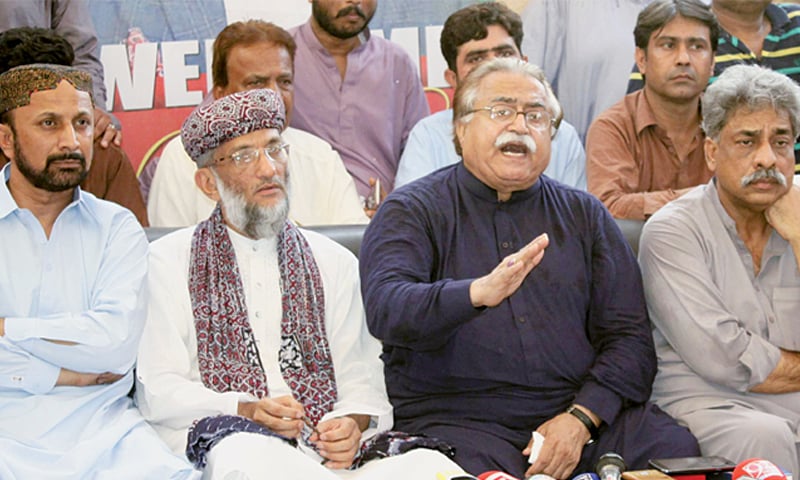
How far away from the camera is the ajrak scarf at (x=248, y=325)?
124 inches

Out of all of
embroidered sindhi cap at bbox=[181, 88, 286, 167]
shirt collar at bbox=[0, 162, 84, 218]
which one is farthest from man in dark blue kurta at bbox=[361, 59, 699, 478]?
shirt collar at bbox=[0, 162, 84, 218]

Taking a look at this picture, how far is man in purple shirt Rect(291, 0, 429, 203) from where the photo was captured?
4879 mm

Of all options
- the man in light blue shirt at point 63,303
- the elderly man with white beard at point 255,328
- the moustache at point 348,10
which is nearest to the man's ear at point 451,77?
the moustache at point 348,10

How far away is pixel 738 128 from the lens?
3.44 m

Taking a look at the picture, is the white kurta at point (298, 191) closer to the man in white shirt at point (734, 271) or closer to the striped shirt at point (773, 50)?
the man in white shirt at point (734, 271)

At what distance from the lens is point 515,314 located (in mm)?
3180

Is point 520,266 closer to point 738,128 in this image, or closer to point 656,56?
point 738,128

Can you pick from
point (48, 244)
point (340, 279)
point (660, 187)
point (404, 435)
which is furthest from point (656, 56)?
point (48, 244)

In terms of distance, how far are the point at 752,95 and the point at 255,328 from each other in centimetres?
171

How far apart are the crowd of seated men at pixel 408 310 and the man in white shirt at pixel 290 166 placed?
0.59 m

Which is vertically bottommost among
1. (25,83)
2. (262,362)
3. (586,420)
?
(586,420)

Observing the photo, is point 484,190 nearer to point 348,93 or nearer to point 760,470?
point 760,470

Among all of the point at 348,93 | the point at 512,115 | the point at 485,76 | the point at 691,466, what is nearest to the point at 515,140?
the point at 512,115

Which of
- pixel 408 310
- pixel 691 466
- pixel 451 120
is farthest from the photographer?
pixel 451 120
